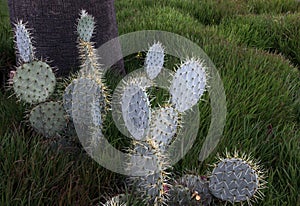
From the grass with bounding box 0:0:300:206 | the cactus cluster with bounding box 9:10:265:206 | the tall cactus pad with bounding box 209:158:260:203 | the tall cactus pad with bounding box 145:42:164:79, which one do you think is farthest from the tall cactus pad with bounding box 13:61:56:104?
the tall cactus pad with bounding box 209:158:260:203

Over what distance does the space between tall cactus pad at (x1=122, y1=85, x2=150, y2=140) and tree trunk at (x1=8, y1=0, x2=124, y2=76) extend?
1223 mm

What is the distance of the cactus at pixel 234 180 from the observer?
5.68 ft

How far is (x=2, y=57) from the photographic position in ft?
10.8

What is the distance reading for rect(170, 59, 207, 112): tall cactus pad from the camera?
1824 millimetres

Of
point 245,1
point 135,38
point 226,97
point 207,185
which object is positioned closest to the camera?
point 207,185

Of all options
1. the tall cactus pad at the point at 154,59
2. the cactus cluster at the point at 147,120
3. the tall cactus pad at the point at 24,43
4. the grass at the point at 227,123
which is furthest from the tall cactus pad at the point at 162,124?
the tall cactus pad at the point at 24,43

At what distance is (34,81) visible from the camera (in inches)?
86.2

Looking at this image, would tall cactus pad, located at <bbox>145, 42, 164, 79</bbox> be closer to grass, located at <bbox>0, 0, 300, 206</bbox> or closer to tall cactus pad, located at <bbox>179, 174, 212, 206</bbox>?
grass, located at <bbox>0, 0, 300, 206</bbox>

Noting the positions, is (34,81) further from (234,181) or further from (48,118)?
(234,181)

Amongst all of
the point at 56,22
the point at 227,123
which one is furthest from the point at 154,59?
the point at 56,22

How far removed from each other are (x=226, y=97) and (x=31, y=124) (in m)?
1.14

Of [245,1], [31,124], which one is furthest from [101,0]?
[245,1]

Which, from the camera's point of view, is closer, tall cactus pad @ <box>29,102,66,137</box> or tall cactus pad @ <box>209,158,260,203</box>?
tall cactus pad @ <box>209,158,260,203</box>

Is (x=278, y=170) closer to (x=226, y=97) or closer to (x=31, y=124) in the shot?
(x=226, y=97)
